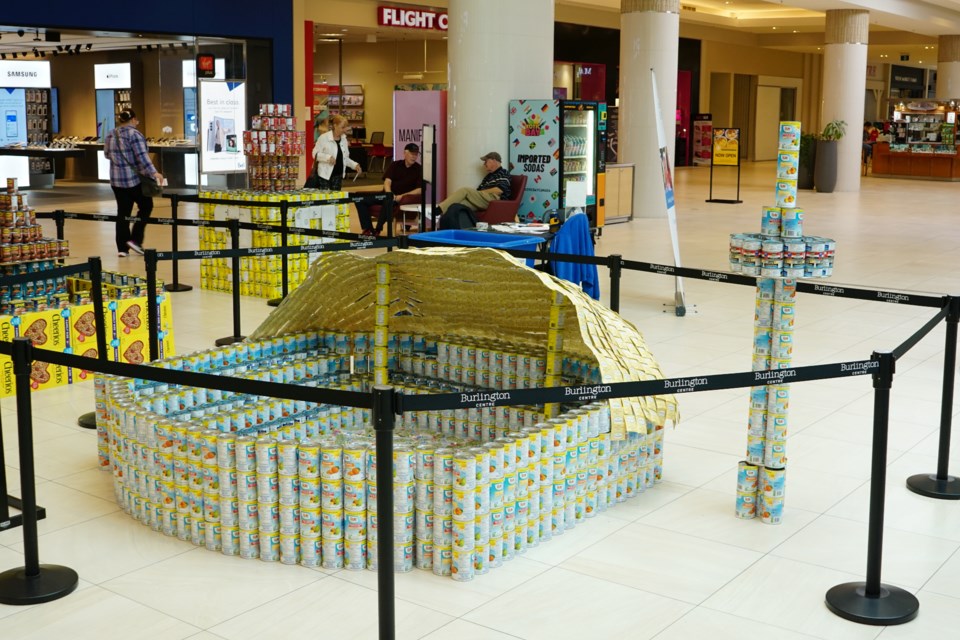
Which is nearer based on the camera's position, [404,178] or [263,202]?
[263,202]

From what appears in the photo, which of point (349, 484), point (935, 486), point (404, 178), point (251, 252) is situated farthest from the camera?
point (404, 178)

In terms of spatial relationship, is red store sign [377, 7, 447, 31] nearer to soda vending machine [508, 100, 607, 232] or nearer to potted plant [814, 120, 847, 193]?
potted plant [814, 120, 847, 193]

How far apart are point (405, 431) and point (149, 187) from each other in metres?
7.59

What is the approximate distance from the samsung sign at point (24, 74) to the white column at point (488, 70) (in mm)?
15403

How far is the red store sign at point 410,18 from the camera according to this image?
2216 cm

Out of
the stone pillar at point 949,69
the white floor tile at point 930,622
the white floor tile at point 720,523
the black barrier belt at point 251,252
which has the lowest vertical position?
the white floor tile at point 930,622

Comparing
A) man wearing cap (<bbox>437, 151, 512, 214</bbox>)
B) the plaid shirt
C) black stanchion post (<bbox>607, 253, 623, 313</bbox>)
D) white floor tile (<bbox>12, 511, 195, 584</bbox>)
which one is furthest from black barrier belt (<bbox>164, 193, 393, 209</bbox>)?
white floor tile (<bbox>12, 511, 195, 584</bbox>)

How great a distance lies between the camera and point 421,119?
45.8 ft

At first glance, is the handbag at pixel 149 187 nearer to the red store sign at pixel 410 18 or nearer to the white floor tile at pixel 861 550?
the white floor tile at pixel 861 550

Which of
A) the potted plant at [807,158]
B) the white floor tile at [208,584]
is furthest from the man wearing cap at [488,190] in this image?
the potted plant at [807,158]

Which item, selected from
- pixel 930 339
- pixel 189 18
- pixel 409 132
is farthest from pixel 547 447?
pixel 189 18

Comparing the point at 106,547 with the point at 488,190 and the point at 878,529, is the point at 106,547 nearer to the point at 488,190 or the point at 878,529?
the point at 878,529

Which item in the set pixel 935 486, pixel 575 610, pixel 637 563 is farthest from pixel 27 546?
pixel 935 486

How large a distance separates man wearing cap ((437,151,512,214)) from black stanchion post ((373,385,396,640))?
28.3 ft
